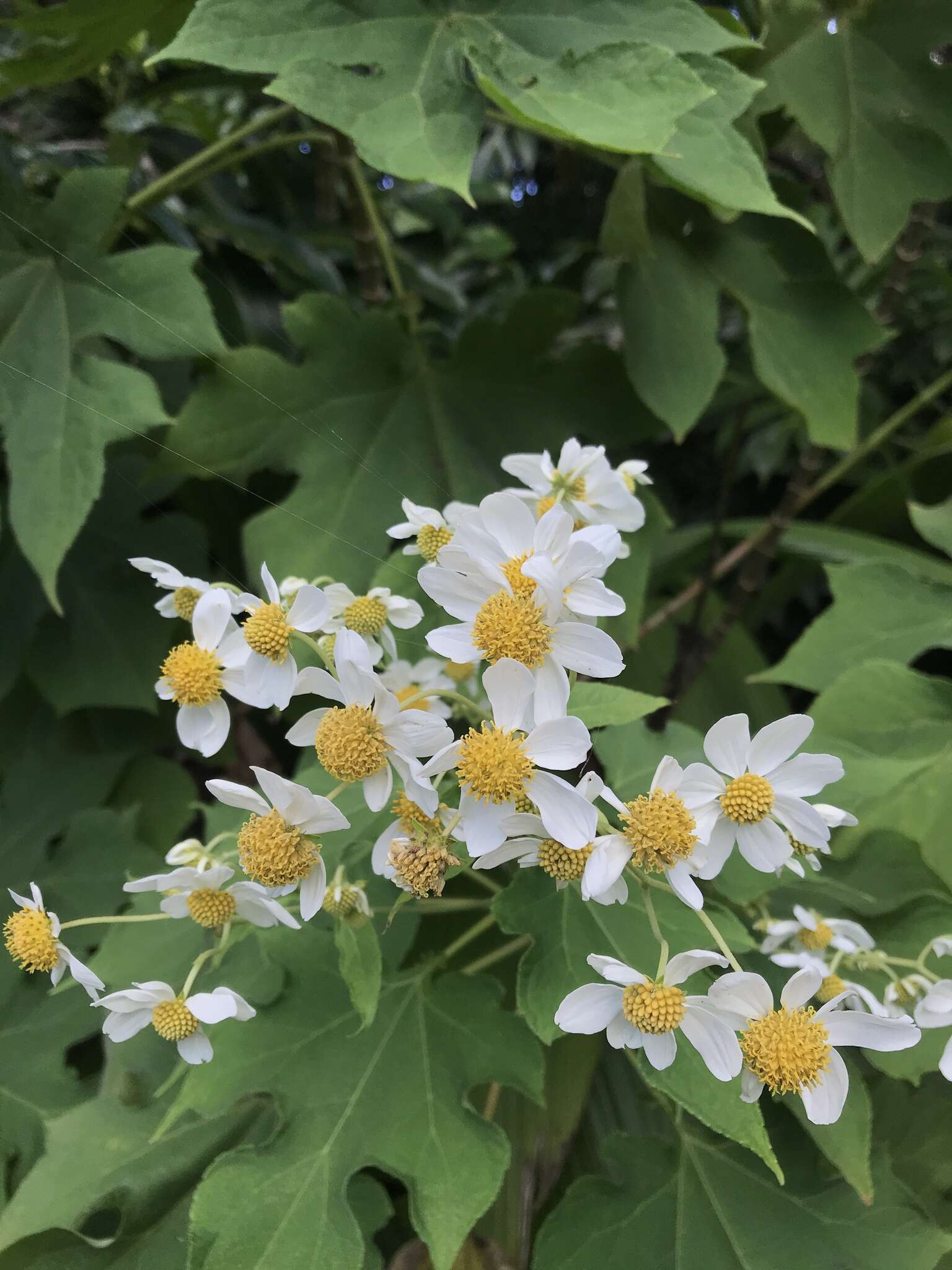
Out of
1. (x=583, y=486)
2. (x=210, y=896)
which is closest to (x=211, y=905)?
(x=210, y=896)

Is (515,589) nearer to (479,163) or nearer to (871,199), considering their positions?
(871,199)

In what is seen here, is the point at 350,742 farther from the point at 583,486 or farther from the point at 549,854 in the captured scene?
the point at 583,486

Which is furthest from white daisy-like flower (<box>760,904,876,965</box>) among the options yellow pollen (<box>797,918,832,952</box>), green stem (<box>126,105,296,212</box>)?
green stem (<box>126,105,296,212</box>)

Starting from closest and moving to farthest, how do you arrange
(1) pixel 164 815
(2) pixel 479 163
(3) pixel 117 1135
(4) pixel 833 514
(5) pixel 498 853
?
(5) pixel 498 853, (3) pixel 117 1135, (1) pixel 164 815, (4) pixel 833 514, (2) pixel 479 163

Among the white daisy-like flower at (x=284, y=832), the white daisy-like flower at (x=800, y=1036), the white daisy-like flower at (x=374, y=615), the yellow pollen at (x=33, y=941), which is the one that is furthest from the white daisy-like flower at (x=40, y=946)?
the white daisy-like flower at (x=800, y=1036)

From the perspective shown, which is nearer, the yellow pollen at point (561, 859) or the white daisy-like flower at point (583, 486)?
the yellow pollen at point (561, 859)

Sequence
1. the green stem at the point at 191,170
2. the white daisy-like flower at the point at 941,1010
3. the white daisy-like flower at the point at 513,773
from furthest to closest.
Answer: the green stem at the point at 191,170
the white daisy-like flower at the point at 941,1010
the white daisy-like flower at the point at 513,773

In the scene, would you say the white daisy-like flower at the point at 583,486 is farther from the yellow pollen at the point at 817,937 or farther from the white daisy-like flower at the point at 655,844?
the yellow pollen at the point at 817,937

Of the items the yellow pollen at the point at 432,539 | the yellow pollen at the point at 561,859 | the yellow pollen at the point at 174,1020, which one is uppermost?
the yellow pollen at the point at 432,539

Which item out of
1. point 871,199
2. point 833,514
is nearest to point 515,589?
point 871,199
